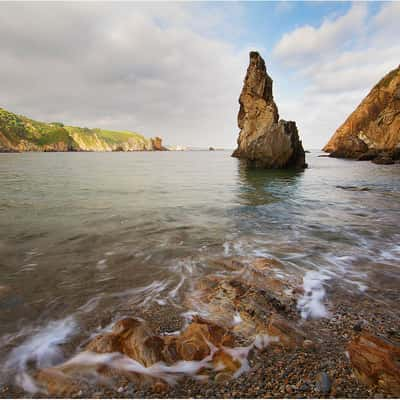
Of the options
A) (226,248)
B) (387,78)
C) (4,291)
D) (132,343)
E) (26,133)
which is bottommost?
(226,248)

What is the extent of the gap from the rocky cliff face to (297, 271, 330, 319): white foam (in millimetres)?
40698

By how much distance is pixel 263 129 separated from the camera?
32.4 m

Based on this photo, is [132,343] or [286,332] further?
[286,332]

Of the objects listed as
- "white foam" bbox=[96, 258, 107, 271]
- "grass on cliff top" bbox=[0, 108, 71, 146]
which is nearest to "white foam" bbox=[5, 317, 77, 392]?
"white foam" bbox=[96, 258, 107, 271]

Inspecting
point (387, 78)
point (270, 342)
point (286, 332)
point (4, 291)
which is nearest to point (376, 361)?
point (286, 332)

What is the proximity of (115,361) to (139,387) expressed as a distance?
1.33 ft

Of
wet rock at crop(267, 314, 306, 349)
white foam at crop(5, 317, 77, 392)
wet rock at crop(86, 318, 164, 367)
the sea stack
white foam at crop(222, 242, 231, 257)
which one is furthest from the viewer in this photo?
the sea stack

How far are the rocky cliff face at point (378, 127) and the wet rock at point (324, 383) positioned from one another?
42.8 metres

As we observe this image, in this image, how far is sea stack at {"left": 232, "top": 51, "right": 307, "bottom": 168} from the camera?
27.8 meters

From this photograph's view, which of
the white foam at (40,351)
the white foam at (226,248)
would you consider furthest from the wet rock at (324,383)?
the white foam at (226,248)

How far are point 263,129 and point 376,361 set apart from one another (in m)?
33.0

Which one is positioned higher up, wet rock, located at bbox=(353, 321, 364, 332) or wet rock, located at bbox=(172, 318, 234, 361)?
wet rock, located at bbox=(353, 321, 364, 332)

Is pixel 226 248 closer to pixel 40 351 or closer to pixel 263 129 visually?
pixel 40 351

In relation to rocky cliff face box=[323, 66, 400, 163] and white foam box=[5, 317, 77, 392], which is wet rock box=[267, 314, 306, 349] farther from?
rocky cliff face box=[323, 66, 400, 163]
